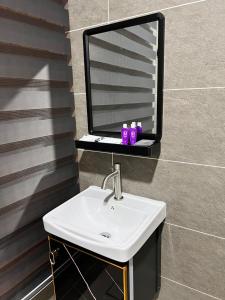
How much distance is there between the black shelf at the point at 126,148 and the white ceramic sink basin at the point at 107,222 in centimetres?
30

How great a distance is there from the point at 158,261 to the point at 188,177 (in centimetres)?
53

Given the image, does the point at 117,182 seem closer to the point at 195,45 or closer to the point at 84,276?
the point at 84,276

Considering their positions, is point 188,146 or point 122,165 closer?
point 188,146

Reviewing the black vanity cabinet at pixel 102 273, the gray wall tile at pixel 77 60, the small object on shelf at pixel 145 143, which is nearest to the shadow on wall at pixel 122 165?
the small object on shelf at pixel 145 143

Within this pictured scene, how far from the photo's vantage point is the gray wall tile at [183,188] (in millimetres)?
1131

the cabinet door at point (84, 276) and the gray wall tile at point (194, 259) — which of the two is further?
the gray wall tile at point (194, 259)

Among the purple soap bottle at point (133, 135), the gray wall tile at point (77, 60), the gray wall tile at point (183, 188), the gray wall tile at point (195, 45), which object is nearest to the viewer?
the gray wall tile at point (195, 45)

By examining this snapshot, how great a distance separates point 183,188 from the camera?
121 cm

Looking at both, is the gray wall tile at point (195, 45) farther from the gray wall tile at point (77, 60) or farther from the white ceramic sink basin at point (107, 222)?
the white ceramic sink basin at point (107, 222)

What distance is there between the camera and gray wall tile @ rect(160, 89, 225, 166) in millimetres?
1056

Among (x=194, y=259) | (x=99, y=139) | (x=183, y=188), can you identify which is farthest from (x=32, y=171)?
(x=194, y=259)

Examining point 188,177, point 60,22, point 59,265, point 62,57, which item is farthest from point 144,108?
point 59,265

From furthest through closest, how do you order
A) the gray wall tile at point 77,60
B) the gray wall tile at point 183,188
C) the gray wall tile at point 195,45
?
the gray wall tile at point 77,60
the gray wall tile at point 183,188
the gray wall tile at point 195,45

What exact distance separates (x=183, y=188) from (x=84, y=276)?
668 millimetres
